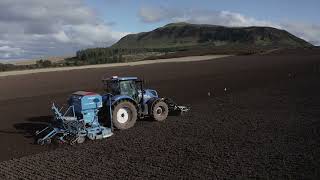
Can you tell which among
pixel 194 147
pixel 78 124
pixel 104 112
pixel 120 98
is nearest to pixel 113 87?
pixel 120 98

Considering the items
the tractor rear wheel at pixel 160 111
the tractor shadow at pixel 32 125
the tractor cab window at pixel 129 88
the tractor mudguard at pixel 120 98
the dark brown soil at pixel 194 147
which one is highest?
the tractor cab window at pixel 129 88

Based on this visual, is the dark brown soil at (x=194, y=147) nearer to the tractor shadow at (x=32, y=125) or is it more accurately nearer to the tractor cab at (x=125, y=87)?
the tractor shadow at (x=32, y=125)

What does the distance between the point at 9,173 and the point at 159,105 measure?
24.9ft

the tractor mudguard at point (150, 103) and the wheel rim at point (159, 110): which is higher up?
the tractor mudguard at point (150, 103)

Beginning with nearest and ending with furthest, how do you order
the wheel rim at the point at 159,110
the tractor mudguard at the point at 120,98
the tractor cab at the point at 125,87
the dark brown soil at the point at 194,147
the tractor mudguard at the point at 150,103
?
the dark brown soil at the point at 194,147
the tractor mudguard at the point at 120,98
the tractor cab at the point at 125,87
the tractor mudguard at the point at 150,103
the wheel rim at the point at 159,110

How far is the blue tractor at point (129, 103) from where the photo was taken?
58.1 ft

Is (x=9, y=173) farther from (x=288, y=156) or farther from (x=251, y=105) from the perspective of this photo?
(x=251, y=105)

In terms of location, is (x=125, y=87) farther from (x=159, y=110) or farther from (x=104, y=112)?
(x=159, y=110)

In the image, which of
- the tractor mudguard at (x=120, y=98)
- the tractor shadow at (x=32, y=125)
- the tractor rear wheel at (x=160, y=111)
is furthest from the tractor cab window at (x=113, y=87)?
the tractor shadow at (x=32, y=125)

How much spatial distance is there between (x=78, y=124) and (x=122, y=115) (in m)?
2.30

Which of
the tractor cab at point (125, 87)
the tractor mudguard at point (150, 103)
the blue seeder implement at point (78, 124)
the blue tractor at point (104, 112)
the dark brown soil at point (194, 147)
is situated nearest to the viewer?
the dark brown soil at point (194, 147)

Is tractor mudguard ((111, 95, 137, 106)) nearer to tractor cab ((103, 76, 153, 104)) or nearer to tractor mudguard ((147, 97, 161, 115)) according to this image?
tractor cab ((103, 76, 153, 104))

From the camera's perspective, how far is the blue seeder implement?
16.0 meters

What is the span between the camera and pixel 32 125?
65.4 ft
